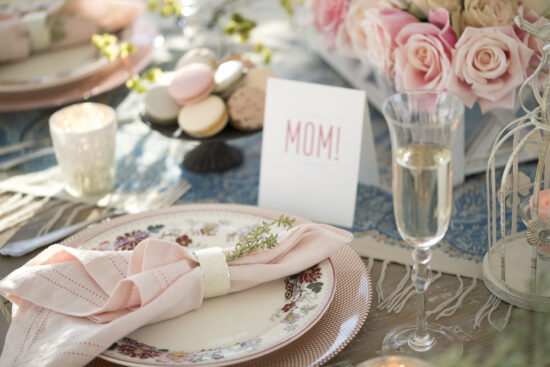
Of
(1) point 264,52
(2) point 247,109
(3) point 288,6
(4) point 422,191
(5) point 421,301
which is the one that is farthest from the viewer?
(3) point 288,6

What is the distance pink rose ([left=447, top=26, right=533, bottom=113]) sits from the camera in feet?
3.73

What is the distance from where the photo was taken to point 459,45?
116 centimetres

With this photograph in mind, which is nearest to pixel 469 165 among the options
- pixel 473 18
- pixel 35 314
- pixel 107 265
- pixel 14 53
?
pixel 473 18

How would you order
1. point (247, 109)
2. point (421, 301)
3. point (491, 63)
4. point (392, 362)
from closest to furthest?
point (392, 362) → point (421, 301) → point (491, 63) → point (247, 109)

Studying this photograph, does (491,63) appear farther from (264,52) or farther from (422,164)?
(264,52)

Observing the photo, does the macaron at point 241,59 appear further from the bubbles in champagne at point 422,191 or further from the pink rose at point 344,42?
the bubbles in champagne at point 422,191

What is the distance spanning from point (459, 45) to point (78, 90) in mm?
986

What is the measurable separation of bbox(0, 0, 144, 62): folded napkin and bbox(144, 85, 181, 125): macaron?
611 mm

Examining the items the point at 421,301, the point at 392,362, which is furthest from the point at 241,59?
the point at 392,362

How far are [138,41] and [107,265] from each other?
108 centimetres

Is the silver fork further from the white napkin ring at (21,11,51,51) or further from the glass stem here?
the white napkin ring at (21,11,51,51)

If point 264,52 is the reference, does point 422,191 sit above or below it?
above

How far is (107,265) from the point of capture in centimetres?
98

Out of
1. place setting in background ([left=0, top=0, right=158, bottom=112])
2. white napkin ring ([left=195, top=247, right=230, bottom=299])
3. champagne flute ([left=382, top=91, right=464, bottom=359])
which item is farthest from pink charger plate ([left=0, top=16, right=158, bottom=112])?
champagne flute ([left=382, top=91, right=464, bottom=359])
